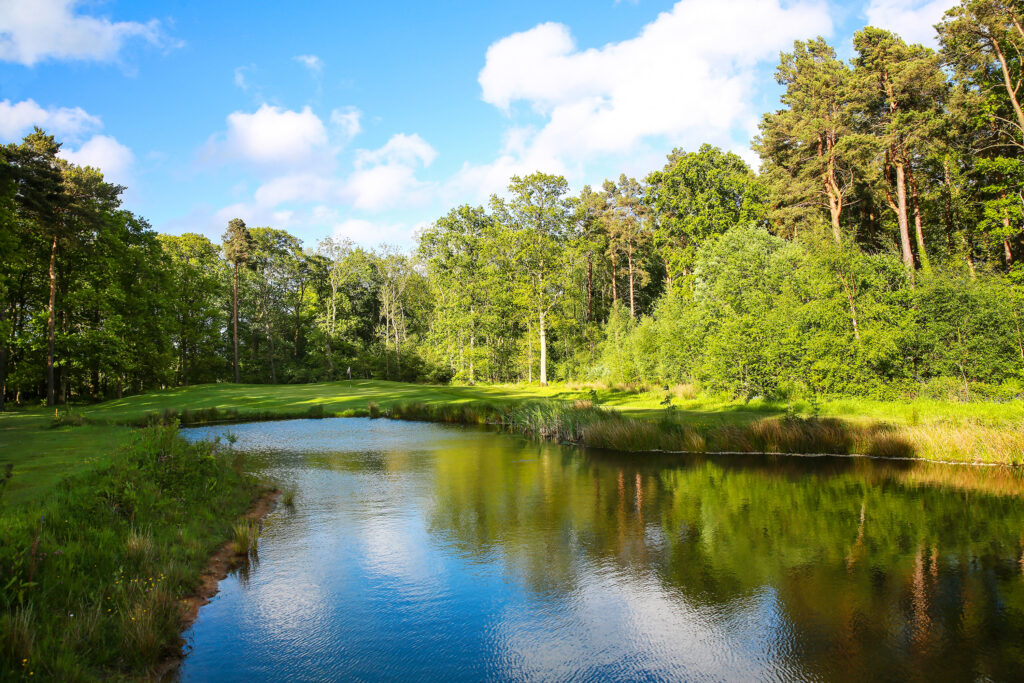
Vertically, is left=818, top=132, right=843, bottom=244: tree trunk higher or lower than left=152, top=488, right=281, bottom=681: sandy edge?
higher

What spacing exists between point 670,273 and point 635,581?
4797cm

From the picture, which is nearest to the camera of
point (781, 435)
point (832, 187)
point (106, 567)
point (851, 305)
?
point (106, 567)

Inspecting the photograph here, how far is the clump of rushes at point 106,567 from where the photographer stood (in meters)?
5.65

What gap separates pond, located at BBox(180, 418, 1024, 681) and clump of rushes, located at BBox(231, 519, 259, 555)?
0.30 metres

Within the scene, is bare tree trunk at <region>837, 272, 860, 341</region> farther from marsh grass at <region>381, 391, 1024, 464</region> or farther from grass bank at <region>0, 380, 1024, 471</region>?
marsh grass at <region>381, 391, 1024, 464</region>

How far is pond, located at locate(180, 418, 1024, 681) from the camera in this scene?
6.59 meters

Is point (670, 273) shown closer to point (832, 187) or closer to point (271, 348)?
point (832, 187)

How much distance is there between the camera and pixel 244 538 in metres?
10.3

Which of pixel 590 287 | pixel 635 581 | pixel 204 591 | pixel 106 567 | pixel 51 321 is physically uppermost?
pixel 590 287

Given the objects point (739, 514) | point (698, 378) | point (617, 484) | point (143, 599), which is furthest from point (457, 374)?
point (143, 599)

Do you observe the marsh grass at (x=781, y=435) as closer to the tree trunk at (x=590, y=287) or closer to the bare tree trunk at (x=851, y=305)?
the bare tree trunk at (x=851, y=305)

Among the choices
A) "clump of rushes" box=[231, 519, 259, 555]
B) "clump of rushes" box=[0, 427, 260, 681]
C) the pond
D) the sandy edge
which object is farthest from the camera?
"clump of rushes" box=[231, 519, 259, 555]

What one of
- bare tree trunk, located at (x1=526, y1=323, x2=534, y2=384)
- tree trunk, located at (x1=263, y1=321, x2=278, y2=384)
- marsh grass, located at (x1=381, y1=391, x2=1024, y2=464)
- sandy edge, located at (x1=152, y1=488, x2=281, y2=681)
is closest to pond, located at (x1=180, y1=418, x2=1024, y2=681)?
sandy edge, located at (x1=152, y1=488, x2=281, y2=681)

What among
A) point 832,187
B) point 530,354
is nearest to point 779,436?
point 832,187
